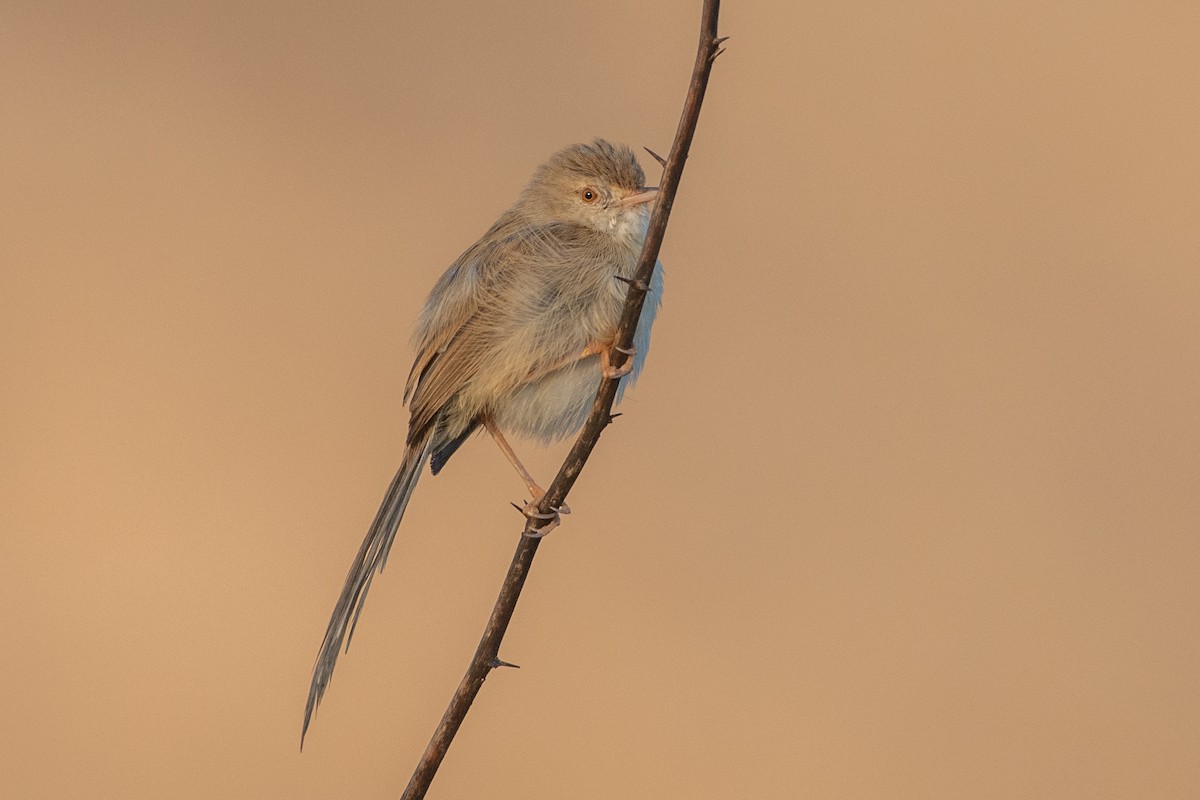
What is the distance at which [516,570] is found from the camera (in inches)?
87.5

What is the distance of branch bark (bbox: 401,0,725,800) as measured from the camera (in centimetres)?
188

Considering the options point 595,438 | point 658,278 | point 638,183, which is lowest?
point 595,438

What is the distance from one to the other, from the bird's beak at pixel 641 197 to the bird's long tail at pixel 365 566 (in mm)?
964

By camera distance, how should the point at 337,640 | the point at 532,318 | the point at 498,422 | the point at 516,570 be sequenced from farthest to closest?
the point at 498,422 → the point at 532,318 → the point at 337,640 → the point at 516,570

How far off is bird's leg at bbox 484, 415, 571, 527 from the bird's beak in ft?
2.63

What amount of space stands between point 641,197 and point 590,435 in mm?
1585

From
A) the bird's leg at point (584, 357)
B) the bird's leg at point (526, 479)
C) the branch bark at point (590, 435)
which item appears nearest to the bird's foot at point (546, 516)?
the bird's leg at point (526, 479)

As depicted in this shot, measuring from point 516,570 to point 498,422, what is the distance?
1437 millimetres

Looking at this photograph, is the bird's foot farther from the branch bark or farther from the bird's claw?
the branch bark

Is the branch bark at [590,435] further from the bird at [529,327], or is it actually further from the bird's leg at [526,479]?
the bird at [529,327]

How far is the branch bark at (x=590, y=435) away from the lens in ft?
6.18

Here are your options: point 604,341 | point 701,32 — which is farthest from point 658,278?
point 701,32

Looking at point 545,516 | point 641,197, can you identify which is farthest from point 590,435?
point 641,197

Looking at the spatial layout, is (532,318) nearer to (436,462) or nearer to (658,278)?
(658,278)
